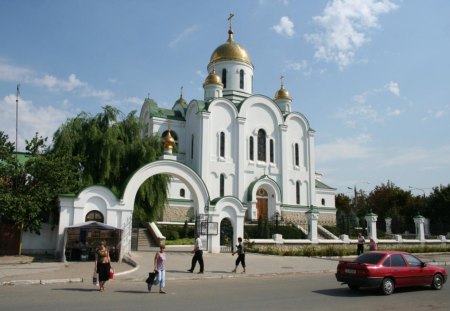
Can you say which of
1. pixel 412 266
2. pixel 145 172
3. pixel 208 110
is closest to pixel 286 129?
pixel 208 110

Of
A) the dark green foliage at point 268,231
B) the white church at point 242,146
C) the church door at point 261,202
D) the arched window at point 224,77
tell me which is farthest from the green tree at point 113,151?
the arched window at point 224,77

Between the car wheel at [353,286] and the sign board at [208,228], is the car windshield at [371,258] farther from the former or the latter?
the sign board at [208,228]

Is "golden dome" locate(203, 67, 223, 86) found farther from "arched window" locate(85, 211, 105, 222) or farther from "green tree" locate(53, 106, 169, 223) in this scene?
"arched window" locate(85, 211, 105, 222)

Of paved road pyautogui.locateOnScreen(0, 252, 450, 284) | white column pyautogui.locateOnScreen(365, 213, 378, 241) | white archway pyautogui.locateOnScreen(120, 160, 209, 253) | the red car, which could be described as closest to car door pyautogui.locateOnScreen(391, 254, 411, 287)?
the red car

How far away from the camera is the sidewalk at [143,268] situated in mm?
13820

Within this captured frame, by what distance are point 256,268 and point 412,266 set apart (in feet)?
22.4

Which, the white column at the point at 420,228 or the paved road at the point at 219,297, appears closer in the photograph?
the paved road at the point at 219,297

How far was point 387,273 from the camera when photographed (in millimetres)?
11523

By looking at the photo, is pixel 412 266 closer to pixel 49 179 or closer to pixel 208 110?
pixel 49 179

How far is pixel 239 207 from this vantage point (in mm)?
24891

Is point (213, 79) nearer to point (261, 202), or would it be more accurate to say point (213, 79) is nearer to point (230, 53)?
point (230, 53)

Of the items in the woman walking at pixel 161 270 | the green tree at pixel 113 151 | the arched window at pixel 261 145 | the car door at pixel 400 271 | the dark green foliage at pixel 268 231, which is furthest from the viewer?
the arched window at pixel 261 145

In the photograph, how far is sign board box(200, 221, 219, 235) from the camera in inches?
926

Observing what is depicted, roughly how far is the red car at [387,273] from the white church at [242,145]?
23.7 meters
